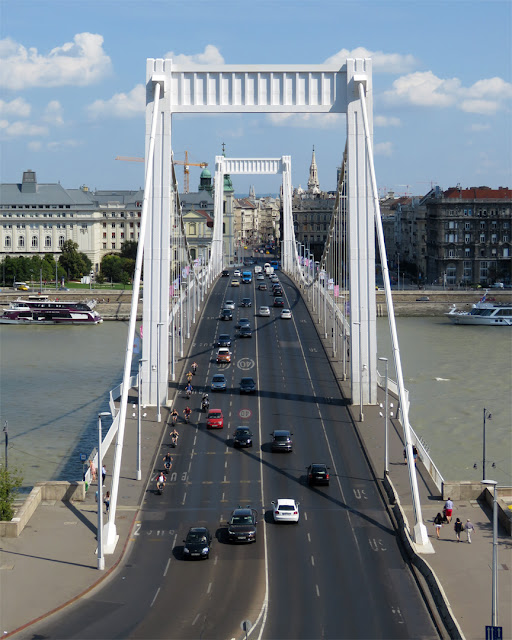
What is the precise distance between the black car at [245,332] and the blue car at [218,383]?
51.1ft

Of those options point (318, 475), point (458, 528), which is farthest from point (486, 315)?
point (458, 528)

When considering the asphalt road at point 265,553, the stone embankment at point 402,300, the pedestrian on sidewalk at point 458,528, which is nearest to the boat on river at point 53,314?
the stone embankment at point 402,300

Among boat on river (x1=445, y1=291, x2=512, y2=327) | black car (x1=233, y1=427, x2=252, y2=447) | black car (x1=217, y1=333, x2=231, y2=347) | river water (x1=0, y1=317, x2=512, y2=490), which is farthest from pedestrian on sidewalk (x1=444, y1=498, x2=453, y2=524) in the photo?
boat on river (x1=445, y1=291, x2=512, y2=327)

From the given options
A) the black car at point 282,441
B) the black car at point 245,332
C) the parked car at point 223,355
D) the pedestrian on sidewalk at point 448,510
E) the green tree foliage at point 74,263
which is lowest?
the pedestrian on sidewalk at point 448,510

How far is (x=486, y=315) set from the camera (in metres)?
121

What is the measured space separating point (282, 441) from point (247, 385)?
35.9ft

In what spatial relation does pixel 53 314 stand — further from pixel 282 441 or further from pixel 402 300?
pixel 282 441

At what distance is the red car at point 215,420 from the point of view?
47.2 metres

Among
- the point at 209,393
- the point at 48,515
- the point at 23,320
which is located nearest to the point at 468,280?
the point at 23,320

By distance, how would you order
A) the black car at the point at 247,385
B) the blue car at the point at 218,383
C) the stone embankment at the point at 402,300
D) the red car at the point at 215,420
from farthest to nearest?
the stone embankment at the point at 402,300 < the blue car at the point at 218,383 < the black car at the point at 247,385 < the red car at the point at 215,420

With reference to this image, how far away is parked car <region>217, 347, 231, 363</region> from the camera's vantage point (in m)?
61.9

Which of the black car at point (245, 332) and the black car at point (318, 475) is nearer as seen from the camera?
the black car at point (318, 475)

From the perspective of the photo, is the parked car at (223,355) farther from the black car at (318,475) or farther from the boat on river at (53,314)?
the boat on river at (53,314)

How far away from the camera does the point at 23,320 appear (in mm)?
120375
